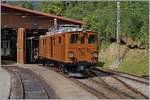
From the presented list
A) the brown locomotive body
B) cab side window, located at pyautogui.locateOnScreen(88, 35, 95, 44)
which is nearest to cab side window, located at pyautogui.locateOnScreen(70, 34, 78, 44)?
the brown locomotive body

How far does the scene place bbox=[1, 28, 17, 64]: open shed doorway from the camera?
52897 mm

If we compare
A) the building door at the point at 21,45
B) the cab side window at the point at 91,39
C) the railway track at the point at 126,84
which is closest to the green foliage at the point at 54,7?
the building door at the point at 21,45

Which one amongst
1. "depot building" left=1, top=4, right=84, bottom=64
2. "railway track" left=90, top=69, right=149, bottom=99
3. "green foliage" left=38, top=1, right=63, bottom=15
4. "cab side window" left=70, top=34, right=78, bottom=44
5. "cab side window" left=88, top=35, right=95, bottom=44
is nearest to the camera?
"railway track" left=90, top=69, right=149, bottom=99

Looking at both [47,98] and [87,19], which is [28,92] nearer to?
[47,98]

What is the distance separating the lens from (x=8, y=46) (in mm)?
53312

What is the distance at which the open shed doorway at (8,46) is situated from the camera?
174 ft

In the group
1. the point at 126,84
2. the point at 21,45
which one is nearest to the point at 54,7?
the point at 21,45

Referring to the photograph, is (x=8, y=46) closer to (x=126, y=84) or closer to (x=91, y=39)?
(x=91, y=39)

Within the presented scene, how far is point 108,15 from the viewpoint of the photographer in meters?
43.3

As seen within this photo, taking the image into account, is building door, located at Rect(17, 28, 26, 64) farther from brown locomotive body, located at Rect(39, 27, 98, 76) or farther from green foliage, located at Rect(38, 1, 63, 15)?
green foliage, located at Rect(38, 1, 63, 15)

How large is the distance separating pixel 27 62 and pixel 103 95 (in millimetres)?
30985

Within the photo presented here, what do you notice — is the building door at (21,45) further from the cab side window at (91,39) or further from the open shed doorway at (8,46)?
the cab side window at (91,39)

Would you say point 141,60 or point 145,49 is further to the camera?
point 145,49

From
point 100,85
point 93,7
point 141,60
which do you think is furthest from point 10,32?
point 100,85
